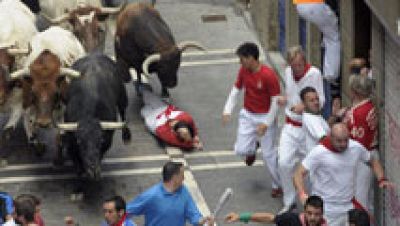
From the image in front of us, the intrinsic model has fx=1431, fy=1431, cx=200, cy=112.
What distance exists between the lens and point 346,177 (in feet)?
52.2

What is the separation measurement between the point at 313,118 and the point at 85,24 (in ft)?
19.7

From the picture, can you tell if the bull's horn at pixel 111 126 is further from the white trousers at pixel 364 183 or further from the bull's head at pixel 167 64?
the white trousers at pixel 364 183

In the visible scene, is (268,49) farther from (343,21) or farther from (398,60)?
(398,60)

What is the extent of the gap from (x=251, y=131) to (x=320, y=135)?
2.03 metres

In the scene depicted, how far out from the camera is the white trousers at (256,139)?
60.8ft

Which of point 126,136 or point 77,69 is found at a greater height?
point 77,69

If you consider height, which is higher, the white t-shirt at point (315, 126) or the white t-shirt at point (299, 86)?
the white t-shirt at point (299, 86)

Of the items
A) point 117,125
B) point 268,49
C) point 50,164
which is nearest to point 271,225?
point 117,125

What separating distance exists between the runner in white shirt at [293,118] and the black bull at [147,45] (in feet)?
13.4

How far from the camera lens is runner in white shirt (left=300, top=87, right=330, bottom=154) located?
16.6m

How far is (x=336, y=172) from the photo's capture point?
15859 mm

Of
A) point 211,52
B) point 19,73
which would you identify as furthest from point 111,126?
point 211,52

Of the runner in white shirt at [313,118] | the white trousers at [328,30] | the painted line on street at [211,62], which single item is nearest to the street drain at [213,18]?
the painted line on street at [211,62]

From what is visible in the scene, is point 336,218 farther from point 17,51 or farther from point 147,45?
point 147,45
